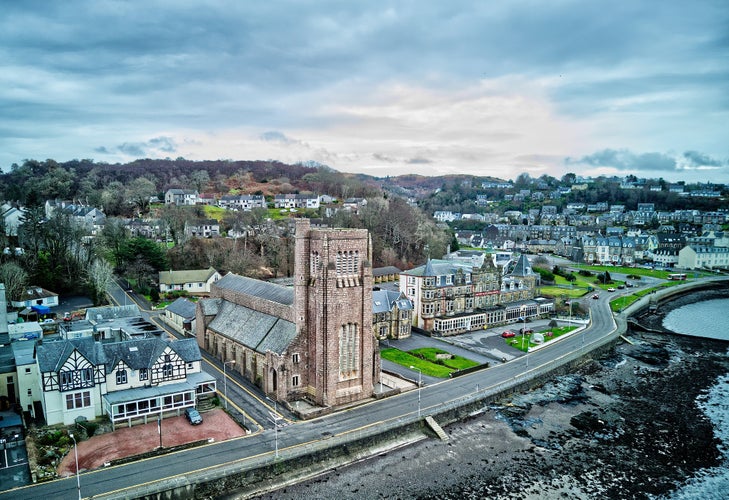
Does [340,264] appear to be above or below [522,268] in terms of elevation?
above

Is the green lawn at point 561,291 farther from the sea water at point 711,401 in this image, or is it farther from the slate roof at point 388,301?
the slate roof at point 388,301

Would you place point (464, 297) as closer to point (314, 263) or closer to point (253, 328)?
point (253, 328)

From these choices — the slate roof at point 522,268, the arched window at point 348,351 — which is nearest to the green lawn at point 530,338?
the slate roof at point 522,268

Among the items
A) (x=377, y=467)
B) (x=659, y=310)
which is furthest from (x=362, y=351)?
(x=659, y=310)

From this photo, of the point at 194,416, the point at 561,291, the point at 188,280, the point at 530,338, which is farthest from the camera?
the point at 561,291

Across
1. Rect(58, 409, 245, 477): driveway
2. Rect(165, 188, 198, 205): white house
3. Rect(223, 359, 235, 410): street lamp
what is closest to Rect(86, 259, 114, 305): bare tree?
Rect(223, 359, 235, 410): street lamp

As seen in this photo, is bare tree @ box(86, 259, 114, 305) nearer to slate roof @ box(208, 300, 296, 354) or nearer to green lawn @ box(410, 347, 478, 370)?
slate roof @ box(208, 300, 296, 354)

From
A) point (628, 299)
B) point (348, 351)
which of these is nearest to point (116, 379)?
point (348, 351)
